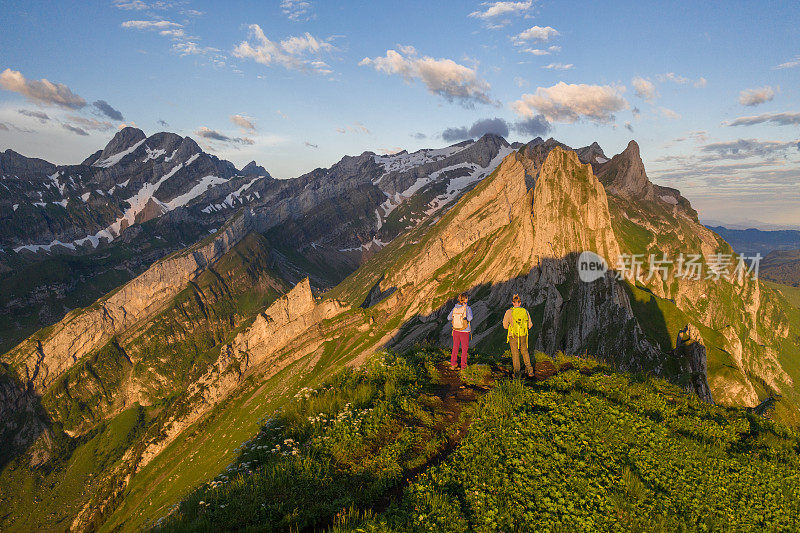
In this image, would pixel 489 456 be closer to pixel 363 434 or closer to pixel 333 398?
pixel 363 434

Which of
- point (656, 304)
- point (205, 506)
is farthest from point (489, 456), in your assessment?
point (656, 304)

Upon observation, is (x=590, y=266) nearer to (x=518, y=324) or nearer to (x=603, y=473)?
(x=518, y=324)

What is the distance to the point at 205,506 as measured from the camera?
32.0 feet

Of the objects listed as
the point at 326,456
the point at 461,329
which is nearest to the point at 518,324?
the point at 461,329

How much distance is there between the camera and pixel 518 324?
18203 mm

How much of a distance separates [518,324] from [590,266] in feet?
274

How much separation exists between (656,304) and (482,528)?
294ft

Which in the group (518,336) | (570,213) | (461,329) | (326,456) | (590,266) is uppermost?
(570,213)

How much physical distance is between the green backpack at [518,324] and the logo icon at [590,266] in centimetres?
7653

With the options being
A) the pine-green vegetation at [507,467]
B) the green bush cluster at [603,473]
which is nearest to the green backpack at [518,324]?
the pine-green vegetation at [507,467]

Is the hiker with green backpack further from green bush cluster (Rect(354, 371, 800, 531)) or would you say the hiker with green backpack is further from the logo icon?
the logo icon

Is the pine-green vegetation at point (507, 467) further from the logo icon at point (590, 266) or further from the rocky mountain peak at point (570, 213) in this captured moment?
the rocky mountain peak at point (570, 213)

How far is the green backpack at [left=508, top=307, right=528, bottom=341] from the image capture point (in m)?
18.0

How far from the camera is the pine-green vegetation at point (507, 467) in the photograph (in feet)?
29.3
